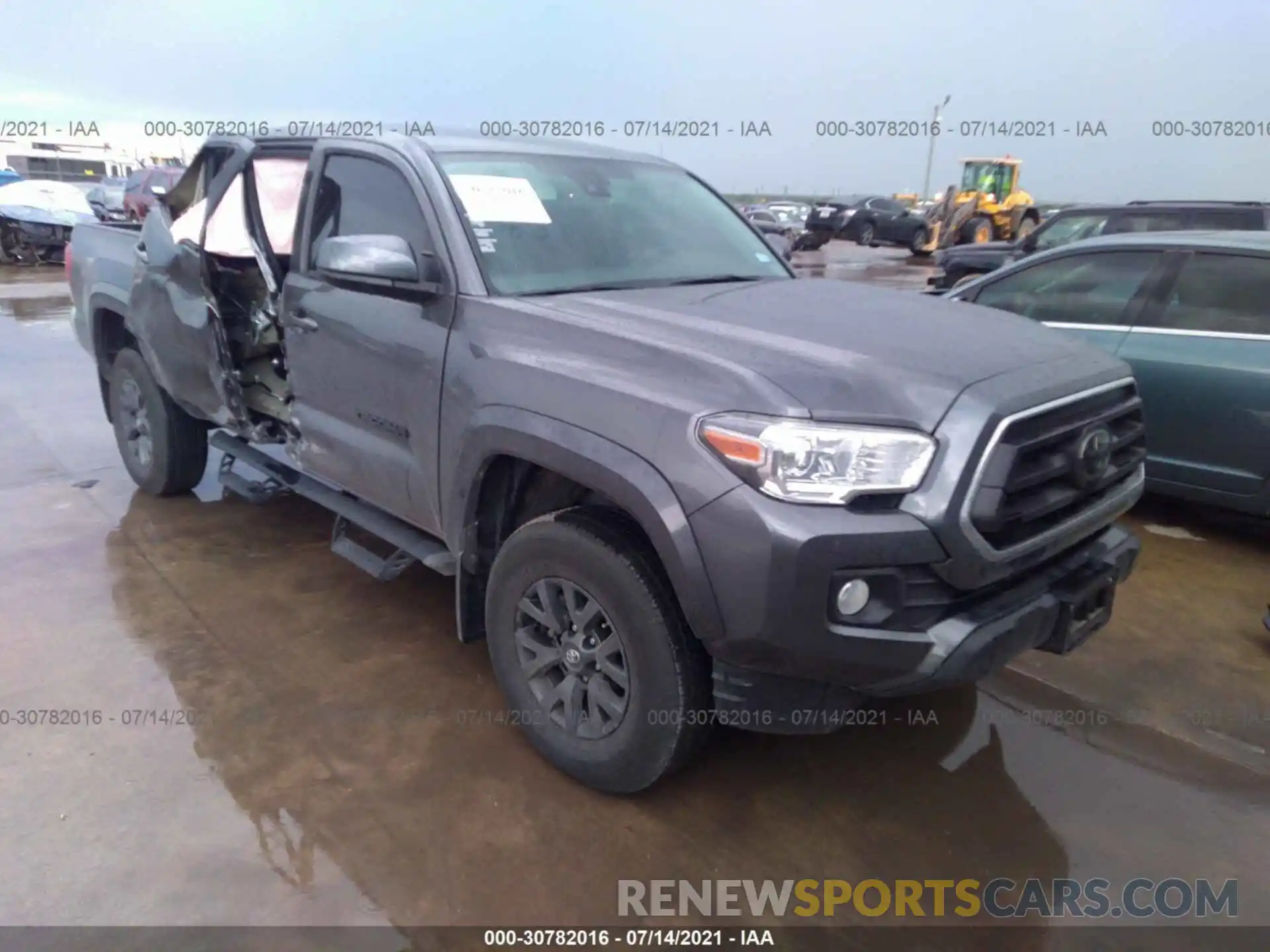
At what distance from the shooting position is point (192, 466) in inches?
200

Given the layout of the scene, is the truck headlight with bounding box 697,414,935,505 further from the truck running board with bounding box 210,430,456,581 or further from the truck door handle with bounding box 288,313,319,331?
the truck door handle with bounding box 288,313,319,331

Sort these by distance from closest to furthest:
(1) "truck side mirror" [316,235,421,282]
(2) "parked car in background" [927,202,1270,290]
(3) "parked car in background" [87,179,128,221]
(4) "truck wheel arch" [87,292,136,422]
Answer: (1) "truck side mirror" [316,235,421,282]
(4) "truck wheel arch" [87,292,136,422]
(2) "parked car in background" [927,202,1270,290]
(3) "parked car in background" [87,179,128,221]

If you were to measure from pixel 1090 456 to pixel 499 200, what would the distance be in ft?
6.83

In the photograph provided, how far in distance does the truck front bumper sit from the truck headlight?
0.05m

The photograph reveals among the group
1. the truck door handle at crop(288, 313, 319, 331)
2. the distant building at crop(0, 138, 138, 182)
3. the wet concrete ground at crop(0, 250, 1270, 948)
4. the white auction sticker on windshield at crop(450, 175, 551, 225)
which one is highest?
the distant building at crop(0, 138, 138, 182)

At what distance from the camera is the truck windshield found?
10.2 ft

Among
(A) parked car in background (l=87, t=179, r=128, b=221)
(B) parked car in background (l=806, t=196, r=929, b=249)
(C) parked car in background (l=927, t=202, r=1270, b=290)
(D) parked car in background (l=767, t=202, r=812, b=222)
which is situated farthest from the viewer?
(D) parked car in background (l=767, t=202, r=812, b=222)

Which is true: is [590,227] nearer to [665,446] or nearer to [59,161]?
[665,446]

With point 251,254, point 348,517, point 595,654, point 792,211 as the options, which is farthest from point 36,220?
point 792,211

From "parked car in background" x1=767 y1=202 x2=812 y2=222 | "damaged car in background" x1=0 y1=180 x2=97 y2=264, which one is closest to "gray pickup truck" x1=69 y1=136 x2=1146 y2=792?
"damaged car in background" x1=0 y1=180 x2=97 y2=264

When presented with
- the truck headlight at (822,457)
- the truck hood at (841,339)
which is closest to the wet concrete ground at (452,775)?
the truck headlight at (822,457)

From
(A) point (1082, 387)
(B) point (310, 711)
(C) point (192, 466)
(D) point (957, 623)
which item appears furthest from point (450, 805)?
(C) point (192, 466)

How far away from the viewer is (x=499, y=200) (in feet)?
10.5

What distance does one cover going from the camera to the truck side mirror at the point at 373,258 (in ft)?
9.60
